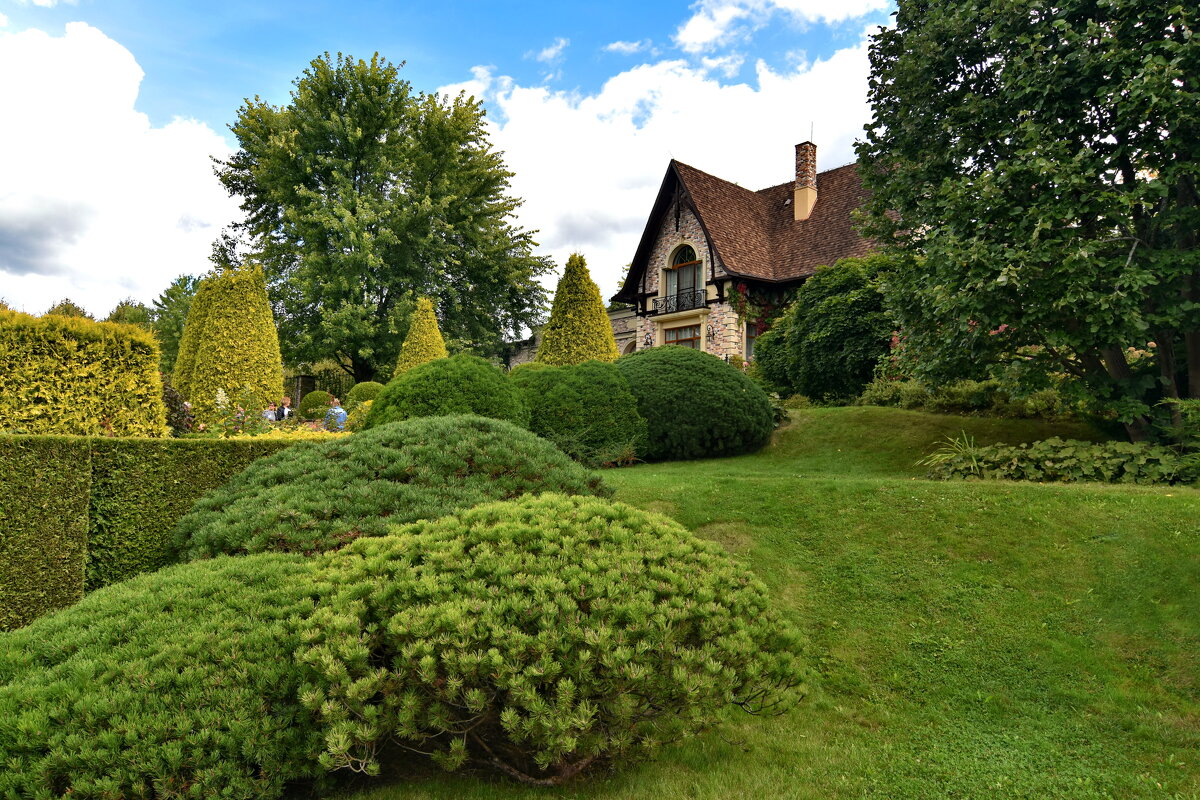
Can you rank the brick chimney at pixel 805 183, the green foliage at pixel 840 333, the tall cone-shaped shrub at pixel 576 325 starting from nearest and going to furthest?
the green foliage at pixel 840 333
the tall cone-shaped shrub at pixel 576 325
the brick chimney at pixel 805 183

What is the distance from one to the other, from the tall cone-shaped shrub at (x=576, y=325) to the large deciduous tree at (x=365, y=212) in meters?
10.5

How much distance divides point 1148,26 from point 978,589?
7.50 meters

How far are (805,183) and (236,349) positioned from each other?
68.4ft

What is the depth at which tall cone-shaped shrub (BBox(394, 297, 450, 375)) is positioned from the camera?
19984 mm

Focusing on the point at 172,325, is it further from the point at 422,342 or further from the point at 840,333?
the point at 840,333

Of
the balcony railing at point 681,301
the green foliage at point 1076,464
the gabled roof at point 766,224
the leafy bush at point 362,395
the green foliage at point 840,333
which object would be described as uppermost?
the gabled roof at point 766,224

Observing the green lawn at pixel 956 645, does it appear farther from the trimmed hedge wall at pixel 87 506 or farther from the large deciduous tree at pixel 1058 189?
the trimmed hedge wall at pixel 87 506

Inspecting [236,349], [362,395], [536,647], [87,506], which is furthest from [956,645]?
[362,395]

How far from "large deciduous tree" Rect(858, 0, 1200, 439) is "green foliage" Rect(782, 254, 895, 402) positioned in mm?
5458

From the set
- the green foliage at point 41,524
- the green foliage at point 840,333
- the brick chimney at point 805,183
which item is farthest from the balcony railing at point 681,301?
the green foliage at point 41,524

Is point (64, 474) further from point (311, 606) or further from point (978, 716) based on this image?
point (978, 716)

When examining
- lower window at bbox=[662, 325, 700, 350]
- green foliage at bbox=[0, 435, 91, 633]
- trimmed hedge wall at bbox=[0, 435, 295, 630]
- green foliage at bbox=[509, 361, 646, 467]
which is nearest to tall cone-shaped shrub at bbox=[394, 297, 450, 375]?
green foliage at bbox=[509, 361, 646, 467]

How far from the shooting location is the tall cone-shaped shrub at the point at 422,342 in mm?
19984

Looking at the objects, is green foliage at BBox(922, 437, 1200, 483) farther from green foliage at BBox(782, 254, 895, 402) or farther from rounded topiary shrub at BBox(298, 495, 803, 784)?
rounded topiary shrub at BBox(298, 495, 803, 784)
